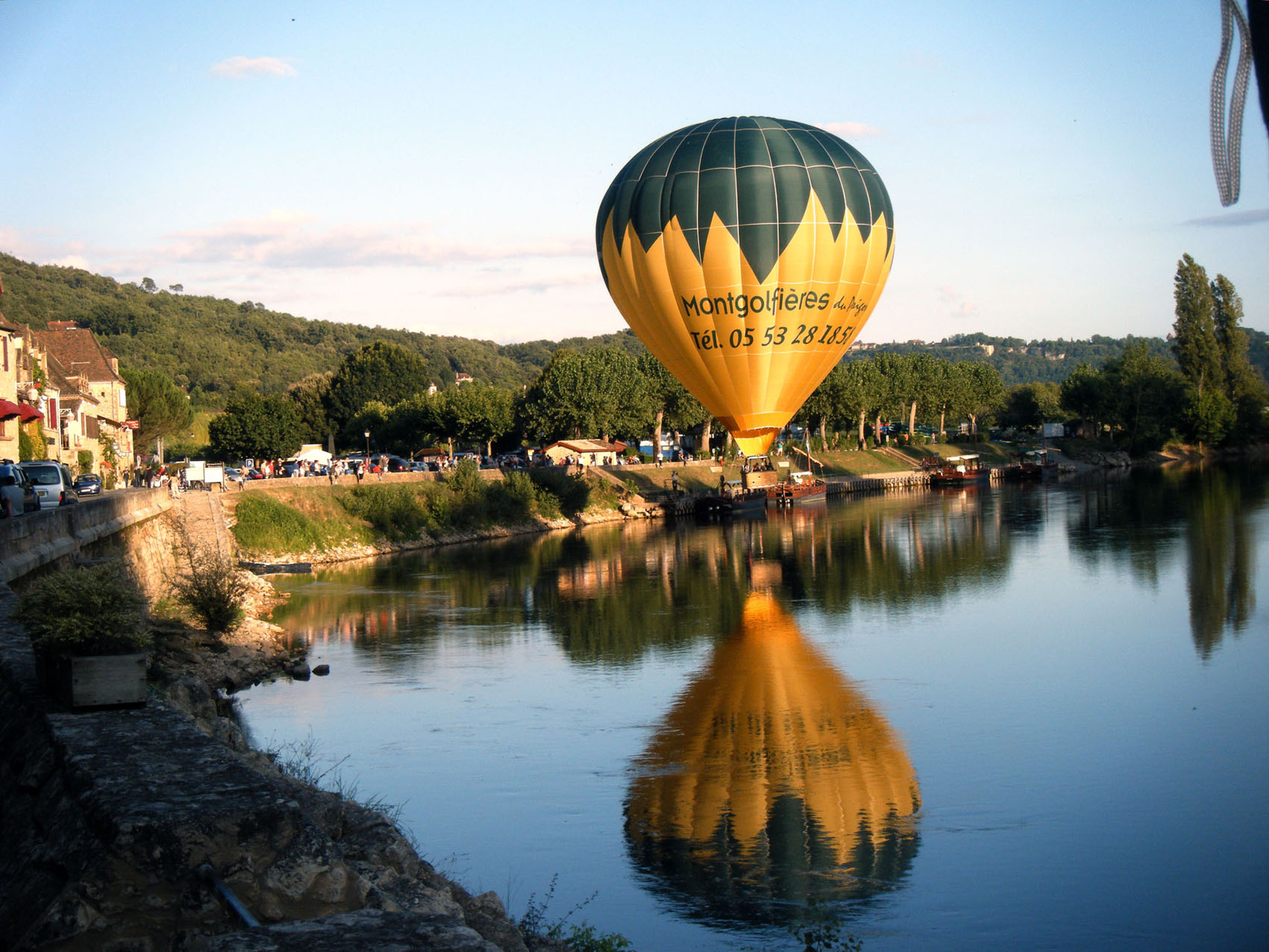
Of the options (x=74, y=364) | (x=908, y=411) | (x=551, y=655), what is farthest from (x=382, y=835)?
(x=908, y=411)

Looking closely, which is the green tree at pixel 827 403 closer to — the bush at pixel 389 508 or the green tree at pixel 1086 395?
the green tree at pixel 1086 395

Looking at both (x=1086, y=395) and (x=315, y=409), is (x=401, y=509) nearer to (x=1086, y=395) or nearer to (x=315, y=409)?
(x=315, y=409)

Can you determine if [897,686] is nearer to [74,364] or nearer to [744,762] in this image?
[744,762]

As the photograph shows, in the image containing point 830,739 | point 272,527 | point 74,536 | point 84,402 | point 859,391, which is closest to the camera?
point 830,739

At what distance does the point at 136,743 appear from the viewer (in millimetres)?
7215

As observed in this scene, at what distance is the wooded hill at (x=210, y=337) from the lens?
122m

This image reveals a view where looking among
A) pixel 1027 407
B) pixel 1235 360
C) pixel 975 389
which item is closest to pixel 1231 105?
pixel 1235 360

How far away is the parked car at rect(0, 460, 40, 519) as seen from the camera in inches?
846

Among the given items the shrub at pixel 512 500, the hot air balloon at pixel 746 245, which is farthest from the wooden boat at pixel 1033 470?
the hot air balloon at pixel 746 245

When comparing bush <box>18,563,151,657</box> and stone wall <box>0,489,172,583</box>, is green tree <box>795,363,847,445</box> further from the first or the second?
bush <box>18,563,151,657</box>

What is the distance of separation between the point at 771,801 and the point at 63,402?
135ft

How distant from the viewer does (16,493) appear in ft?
76.8

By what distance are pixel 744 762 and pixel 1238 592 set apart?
64.3 ft

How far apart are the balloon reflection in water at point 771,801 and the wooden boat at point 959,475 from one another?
211 feet
